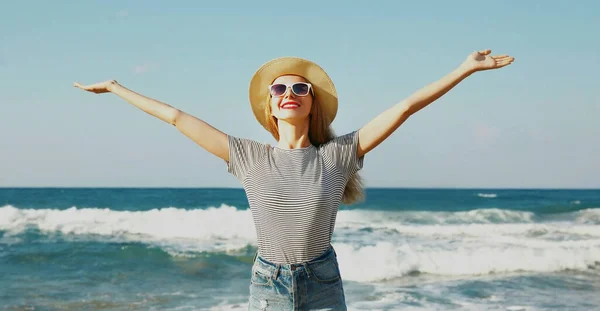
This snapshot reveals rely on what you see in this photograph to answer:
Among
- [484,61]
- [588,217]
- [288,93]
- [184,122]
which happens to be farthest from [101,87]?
[588,217]

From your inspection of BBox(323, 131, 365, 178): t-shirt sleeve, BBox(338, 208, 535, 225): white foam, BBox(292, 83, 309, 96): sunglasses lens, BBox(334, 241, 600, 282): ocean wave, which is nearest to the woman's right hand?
→ BBox(292, 83, 309, 96): sunglasses lens

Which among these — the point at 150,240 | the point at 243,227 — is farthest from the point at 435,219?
the point at 150,240

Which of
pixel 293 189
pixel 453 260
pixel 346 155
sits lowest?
pixel 453 260

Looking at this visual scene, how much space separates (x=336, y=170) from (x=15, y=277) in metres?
9.66

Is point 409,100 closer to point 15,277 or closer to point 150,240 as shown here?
point 15,277

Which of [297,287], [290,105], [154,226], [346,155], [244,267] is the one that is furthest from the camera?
[154,226]

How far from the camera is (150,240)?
15.8m

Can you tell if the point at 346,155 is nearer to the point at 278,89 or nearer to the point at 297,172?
the point at 297,172

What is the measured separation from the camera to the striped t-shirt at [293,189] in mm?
2895

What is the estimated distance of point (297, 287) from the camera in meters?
2.79

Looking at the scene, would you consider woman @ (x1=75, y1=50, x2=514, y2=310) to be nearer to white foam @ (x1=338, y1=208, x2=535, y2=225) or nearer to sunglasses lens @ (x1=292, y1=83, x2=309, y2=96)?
sunglasses lens @ (x1=292, y1=83, x2=309, y2=96)

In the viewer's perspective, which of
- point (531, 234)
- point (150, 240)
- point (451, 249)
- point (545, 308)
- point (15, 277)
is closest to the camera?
point (545, 308)

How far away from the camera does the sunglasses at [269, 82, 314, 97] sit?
3.16 m

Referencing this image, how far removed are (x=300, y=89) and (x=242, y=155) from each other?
45 cm
